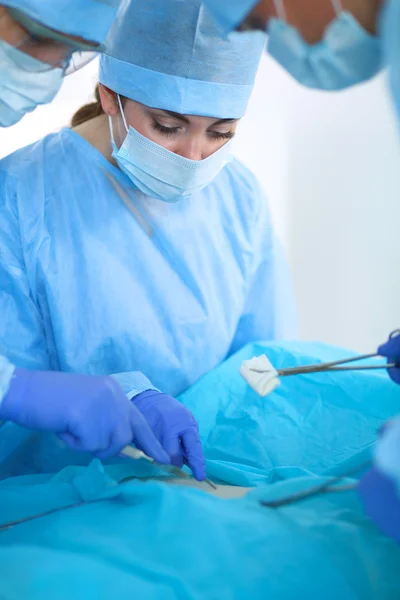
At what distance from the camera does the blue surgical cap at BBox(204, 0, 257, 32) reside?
0.61 meters

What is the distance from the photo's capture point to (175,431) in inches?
39.9

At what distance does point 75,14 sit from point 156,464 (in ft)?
2.11

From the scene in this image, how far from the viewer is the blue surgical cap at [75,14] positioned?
70cm

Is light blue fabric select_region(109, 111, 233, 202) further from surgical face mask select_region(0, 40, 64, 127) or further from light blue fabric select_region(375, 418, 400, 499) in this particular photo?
light blue fabric select_region(375, 418, 400, 499)

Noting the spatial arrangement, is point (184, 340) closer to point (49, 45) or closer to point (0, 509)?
point (0, 509)

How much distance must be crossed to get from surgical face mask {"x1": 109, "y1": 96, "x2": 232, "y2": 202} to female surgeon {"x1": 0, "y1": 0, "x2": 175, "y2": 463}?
1.10ft

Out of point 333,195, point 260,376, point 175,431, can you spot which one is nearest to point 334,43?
point 260,376

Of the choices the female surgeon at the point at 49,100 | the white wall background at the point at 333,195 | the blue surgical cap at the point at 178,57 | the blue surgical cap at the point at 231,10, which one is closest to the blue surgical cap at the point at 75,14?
the female surgeon at the point at 49,100

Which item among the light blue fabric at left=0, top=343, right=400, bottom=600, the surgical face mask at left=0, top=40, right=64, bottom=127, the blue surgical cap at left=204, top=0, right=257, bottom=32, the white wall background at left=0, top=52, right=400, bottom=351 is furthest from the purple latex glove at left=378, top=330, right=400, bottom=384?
the white wall background at left=0, top=52, right=400, bottom=351

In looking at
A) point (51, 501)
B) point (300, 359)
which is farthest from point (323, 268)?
point (51, 501)

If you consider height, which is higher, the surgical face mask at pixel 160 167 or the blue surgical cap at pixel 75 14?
the blue surgical cap at pixel 75 14

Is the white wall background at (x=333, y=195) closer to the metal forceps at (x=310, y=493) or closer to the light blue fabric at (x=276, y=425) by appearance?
the light blue fabric at (x=276, y=425)

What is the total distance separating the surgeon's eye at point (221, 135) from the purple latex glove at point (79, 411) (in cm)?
52

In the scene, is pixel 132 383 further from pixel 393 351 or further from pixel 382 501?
pixel 382 501
